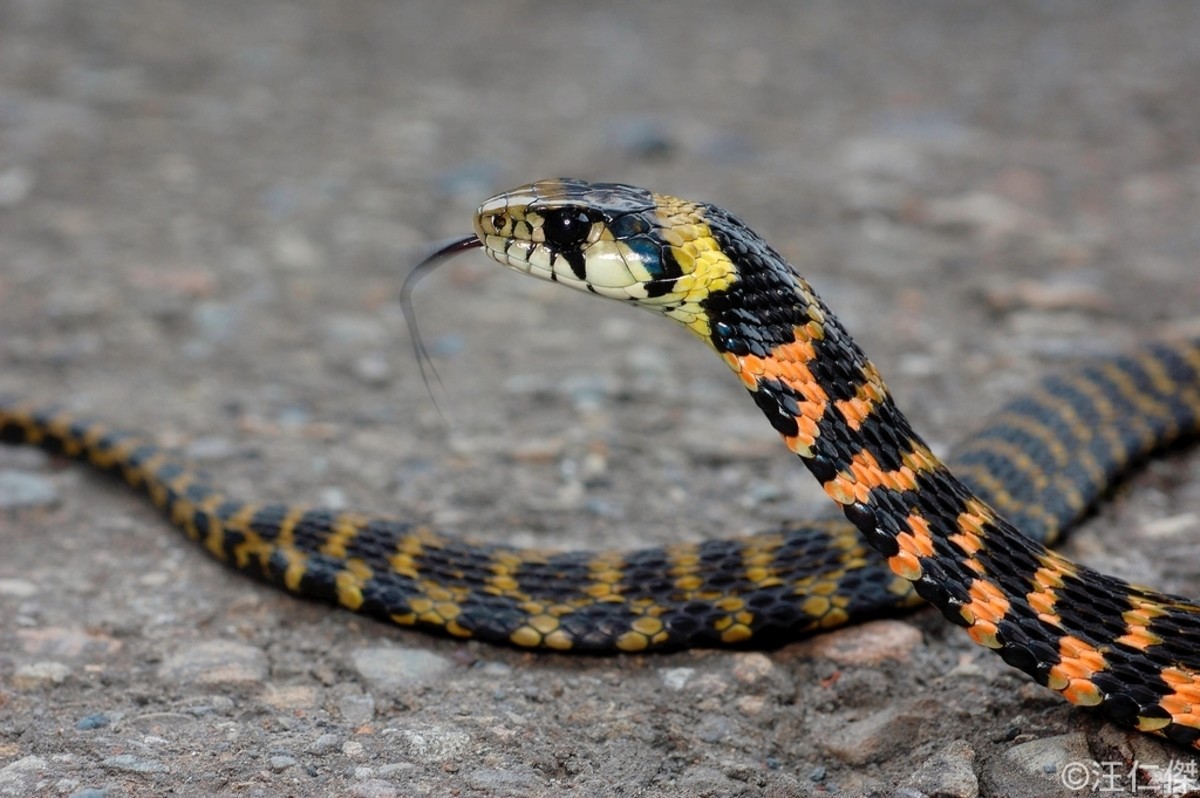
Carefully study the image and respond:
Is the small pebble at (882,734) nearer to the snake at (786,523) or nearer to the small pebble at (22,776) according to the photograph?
the snake at (786,523)

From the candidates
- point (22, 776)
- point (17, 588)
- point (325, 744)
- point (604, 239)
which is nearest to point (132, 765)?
point (22, 776)

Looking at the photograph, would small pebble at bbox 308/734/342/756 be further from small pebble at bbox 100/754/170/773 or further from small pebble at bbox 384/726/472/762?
small pebble at bbox 100/754/170/773

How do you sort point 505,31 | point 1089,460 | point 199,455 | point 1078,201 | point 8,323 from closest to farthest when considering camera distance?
point 1089,460 → point 199,455 → point 8,323 → point 1078,201 → point 505,31

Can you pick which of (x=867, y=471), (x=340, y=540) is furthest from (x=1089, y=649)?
(x=340, y=540)

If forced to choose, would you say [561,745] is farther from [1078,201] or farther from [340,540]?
[1078,201]

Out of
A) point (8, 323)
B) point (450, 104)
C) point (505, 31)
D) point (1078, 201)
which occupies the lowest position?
point (8, 323)

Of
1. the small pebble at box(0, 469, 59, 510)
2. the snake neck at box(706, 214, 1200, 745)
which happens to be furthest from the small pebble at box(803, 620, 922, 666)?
the small pebble at box(0, 469, 59, 510)
